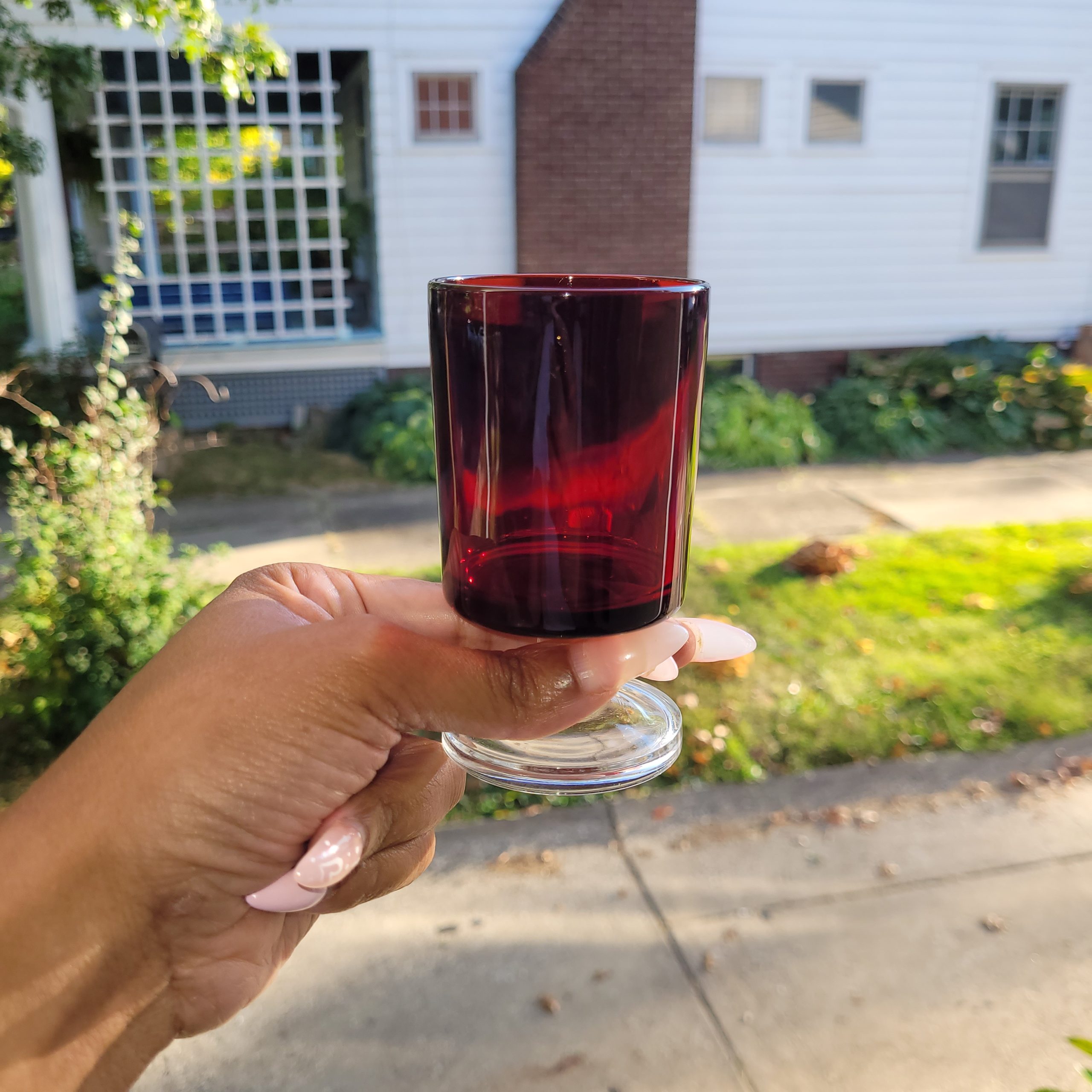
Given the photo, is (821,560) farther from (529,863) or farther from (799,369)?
(799,369)

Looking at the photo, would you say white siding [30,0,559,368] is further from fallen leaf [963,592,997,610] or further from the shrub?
fallen leaf [963,592,997,610]

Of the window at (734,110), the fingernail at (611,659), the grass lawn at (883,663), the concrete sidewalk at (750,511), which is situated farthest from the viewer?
the window at (734,110)

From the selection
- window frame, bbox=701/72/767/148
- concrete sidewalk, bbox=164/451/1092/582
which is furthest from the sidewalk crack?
window frame, bbox=701/72/767/148

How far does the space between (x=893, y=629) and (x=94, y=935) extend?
438cm

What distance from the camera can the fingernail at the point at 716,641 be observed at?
4.05 feet

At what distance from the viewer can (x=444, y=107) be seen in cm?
962

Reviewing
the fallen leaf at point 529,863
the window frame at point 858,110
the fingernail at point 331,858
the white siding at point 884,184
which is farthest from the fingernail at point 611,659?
the window frame at point 858,110

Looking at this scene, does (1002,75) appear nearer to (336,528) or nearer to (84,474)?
(336,528)

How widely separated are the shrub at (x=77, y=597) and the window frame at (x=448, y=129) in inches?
235

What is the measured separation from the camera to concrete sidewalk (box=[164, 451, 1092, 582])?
21.3ft

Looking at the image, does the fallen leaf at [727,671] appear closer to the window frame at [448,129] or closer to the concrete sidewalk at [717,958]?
the concrete sidewalk at [717,958]

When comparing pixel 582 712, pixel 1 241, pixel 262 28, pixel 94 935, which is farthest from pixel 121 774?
pixel 1 241

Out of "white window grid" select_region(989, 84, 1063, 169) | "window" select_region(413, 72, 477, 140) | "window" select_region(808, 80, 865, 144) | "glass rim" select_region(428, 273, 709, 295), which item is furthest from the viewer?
"white window grid" select_region(989, 84, 1063, 169)

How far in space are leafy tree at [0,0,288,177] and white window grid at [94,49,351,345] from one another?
3.15 m
